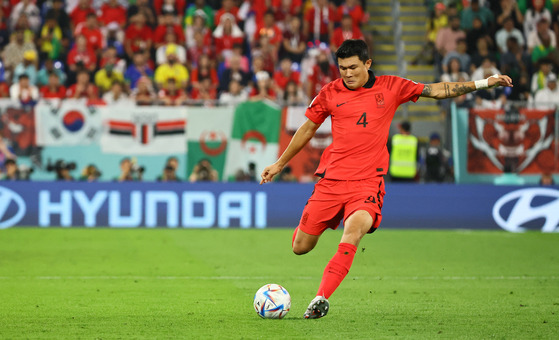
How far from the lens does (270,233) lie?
50.6 feet

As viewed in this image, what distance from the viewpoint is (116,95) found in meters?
17.5

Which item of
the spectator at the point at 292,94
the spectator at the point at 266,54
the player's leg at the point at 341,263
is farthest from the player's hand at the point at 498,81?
the spectator at the point at 266,54

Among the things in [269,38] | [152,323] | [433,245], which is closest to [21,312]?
[152,323]

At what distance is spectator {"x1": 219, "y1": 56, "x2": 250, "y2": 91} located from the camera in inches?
722

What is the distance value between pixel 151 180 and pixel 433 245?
533cm

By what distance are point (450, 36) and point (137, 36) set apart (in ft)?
22.6

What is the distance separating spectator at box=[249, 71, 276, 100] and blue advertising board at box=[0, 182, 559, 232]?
263 cm

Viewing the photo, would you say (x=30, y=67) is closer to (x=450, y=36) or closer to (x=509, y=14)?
(x=450, y=36)

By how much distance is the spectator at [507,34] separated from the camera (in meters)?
20.1

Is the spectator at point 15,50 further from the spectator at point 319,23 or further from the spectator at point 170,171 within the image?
the spectator at point 319,23

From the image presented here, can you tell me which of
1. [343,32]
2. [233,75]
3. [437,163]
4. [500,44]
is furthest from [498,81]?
[500,44]

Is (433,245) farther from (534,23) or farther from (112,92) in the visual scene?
(534,23)

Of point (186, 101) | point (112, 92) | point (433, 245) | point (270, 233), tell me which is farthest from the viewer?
point (112, 92)

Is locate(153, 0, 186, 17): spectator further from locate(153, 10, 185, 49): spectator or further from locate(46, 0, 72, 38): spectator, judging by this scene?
locate(46, 0, 72, 38): spectator
